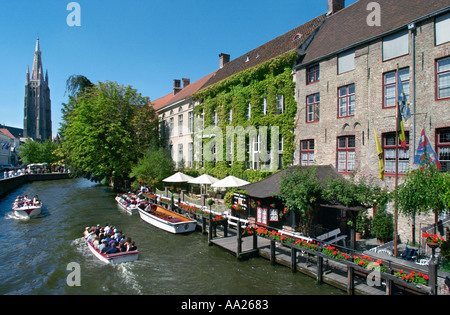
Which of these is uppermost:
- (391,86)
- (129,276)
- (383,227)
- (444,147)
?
(391,86)

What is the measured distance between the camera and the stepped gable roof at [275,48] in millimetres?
20859

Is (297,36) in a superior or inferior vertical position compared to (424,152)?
superior

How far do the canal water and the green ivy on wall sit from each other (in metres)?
8.10

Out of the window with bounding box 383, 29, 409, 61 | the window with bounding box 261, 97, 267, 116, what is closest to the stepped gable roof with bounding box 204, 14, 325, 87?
the window with bounding box 261, 97, 267, 116

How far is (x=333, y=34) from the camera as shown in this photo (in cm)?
1822

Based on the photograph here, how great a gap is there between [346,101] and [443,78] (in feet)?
15.0

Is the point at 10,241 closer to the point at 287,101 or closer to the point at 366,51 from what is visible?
the point at 287,101

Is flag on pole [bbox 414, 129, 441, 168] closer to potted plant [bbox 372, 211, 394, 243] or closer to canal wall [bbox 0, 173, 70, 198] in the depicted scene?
potted plant [bbox 372, 211, 394, 243]

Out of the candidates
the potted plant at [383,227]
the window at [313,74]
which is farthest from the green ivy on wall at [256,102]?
the potted plant at [383,227]

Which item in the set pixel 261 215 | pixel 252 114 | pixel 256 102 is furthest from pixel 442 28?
pixel 252 114

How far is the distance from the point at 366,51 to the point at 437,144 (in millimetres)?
5961

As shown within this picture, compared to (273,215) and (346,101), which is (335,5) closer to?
(346,101)

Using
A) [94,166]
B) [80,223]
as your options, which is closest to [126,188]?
[94,166]

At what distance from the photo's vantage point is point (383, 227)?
12734mm
